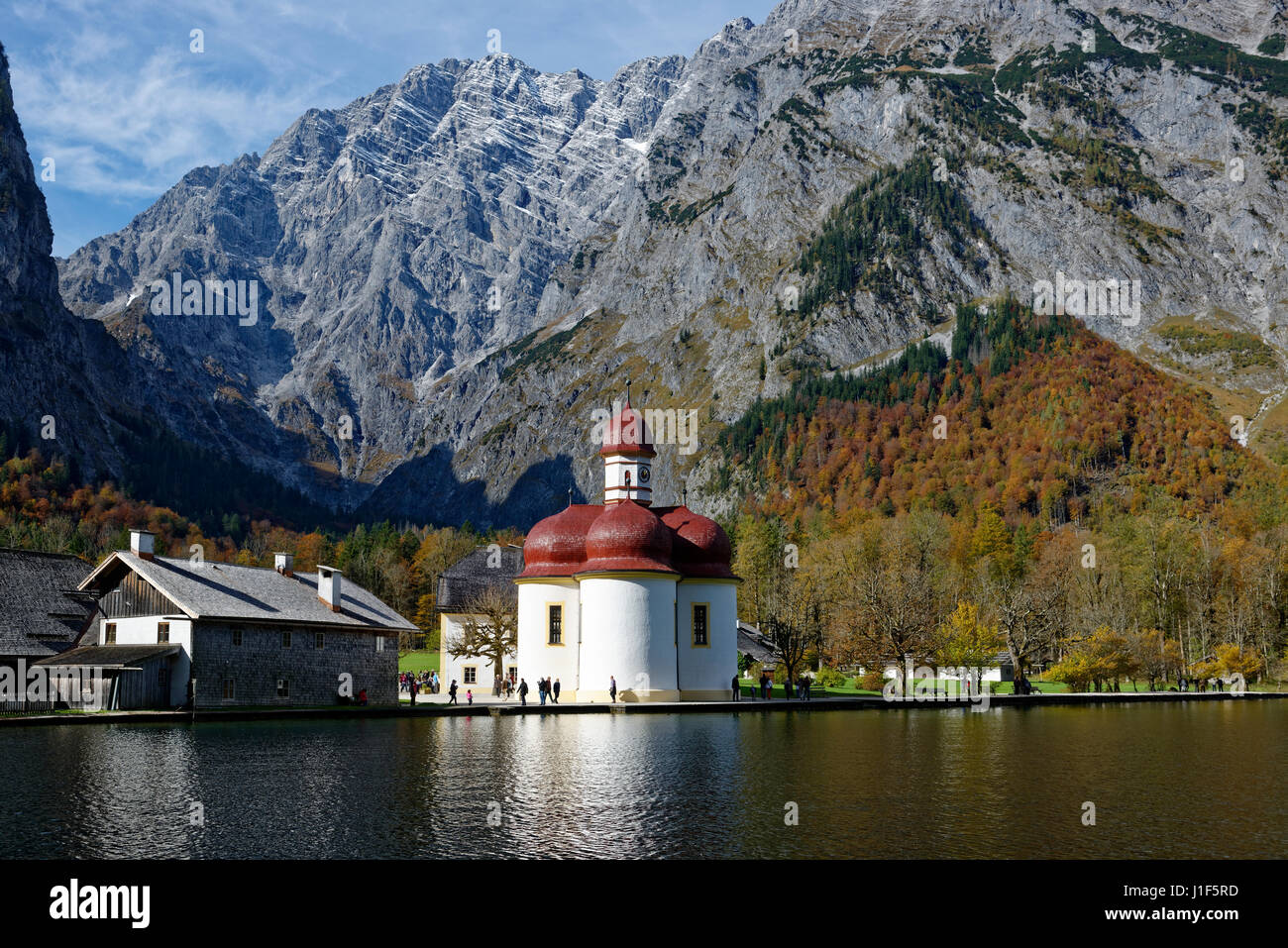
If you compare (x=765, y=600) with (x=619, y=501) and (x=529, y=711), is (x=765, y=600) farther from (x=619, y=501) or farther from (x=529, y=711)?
(x=529, y=711)

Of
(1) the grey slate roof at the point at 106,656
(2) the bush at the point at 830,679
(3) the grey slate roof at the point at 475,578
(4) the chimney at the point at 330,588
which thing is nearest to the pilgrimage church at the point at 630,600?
(4) the chimney at the point at 330,588

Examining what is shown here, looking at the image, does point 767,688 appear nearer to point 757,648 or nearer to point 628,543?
point 628,543

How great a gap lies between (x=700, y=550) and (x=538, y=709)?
50.2 ft

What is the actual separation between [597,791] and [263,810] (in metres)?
7.67

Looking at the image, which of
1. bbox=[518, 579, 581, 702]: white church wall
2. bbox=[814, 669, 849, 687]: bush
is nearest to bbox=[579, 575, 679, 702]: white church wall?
bbox=[518, 579, 581, 702]: white church wall

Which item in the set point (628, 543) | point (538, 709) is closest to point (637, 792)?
point (538, 709)

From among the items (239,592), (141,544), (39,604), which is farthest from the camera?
(239,592)

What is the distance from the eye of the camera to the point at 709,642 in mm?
67688

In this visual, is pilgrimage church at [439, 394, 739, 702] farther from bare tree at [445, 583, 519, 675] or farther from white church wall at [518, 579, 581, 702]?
bare tree at [445, 583, 519, 675]

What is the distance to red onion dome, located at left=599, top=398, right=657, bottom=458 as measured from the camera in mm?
73688

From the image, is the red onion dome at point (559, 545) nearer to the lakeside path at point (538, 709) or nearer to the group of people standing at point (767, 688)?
the lakeside path at point (538, 709)

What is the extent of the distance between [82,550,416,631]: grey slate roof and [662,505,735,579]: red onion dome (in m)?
17.3
